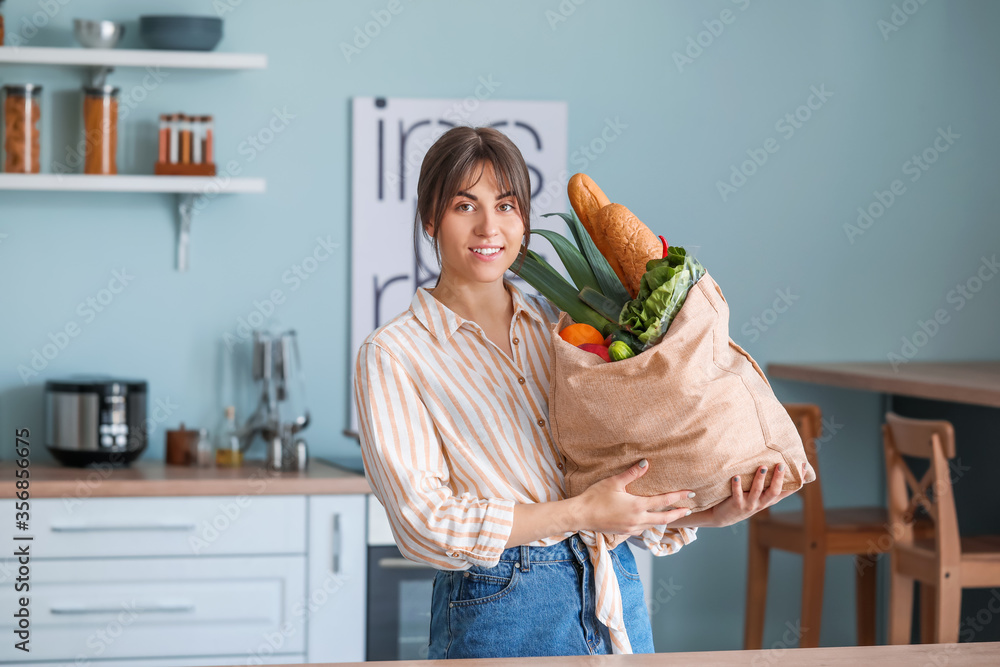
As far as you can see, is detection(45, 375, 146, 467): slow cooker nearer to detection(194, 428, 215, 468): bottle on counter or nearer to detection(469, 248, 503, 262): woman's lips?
detection(194, 428, 215, 468): bottle on counter

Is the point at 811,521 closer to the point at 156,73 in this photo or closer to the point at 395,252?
the point at 395,252

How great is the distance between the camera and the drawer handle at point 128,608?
245cm

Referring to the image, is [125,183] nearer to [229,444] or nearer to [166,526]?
[229,444]

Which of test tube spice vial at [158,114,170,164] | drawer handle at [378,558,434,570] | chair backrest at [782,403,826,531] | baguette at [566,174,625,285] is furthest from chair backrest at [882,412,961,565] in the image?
test tube spice vial at [158,114,170,164]

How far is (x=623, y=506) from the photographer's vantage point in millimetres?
1156

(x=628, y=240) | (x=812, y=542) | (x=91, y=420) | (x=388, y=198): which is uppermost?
(x=388, y=198)

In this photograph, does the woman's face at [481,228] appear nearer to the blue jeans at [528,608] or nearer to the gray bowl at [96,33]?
the blue jeans at [528,608]

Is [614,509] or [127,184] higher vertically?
[127,184]

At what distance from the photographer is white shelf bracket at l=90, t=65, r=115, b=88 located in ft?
9.06

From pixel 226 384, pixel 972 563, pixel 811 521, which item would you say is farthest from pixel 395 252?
pixel 972 563

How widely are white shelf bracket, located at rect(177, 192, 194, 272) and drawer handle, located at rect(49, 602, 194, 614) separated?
980 mm

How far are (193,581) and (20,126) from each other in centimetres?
134

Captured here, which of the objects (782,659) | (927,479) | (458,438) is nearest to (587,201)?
(458,438)

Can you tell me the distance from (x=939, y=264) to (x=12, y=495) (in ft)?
9.57
